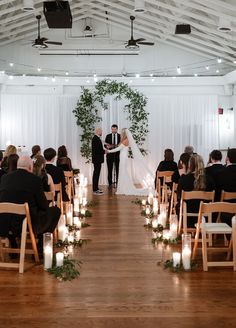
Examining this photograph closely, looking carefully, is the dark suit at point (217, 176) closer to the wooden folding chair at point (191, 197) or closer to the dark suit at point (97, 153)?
the wooden folding chair at point (191, 197)

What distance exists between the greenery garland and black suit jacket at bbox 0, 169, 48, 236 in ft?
28.2

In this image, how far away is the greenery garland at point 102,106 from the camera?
45.4 ft

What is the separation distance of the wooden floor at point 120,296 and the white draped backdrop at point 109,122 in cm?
891

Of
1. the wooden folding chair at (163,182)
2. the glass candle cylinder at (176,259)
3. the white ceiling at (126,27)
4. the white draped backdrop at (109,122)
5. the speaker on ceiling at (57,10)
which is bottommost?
the glass candle cylinder at (176,259)

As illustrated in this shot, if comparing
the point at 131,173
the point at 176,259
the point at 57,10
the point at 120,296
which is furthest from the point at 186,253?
the point at 131,173

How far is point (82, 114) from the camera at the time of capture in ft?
46.2

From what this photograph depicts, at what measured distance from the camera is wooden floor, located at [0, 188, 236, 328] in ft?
→ 12.7

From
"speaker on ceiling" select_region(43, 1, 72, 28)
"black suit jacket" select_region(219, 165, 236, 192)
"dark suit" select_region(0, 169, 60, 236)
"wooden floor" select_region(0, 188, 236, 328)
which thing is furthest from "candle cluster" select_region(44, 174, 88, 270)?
"speaker on ceiling" select_region(43, 1, 72, 28)

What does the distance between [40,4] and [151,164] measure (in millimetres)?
5659

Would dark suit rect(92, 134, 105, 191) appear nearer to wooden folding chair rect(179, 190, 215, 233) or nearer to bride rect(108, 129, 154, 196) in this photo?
bride rect(108, 129, 154, 196)

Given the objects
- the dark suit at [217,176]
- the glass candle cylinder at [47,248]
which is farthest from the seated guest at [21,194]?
the dark suit at [217,176]

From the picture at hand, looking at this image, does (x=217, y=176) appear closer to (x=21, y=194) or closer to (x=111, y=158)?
(x=21, y=194)

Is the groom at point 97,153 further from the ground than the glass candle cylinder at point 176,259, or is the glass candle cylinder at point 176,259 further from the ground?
the groom at point 97,153

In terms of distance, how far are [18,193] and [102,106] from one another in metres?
8.99
